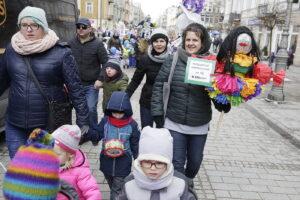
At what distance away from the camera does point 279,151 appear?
18.9ft

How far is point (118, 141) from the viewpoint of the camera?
3.09m

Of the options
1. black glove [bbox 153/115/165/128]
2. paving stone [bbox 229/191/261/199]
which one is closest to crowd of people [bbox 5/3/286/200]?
black glove [bbox 153/115/165/128]

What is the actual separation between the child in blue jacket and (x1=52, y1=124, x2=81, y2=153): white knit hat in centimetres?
81

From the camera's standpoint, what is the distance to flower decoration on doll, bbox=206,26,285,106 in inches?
118

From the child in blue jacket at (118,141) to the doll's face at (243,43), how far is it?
119 cm

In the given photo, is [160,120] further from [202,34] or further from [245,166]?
[245,166]

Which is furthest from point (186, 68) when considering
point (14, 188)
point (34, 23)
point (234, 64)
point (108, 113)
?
point (14, 188)

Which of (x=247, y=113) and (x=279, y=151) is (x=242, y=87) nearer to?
(x=279, y=151)

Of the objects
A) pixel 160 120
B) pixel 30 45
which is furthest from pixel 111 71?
pixel 30 45

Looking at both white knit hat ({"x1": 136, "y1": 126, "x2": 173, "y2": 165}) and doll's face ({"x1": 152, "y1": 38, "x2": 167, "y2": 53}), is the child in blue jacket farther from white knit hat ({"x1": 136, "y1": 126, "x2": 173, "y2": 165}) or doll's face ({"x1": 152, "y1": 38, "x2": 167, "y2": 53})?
doll's face ({"x1": 152, "y1": 38, "x2": 167, "y2": 53})

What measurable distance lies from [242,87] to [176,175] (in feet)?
3.80

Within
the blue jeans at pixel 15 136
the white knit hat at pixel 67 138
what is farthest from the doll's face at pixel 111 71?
the white knit hat at pixel 67 138

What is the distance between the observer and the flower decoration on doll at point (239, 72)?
9.80 feet

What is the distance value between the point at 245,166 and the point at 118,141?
2.62 meters
